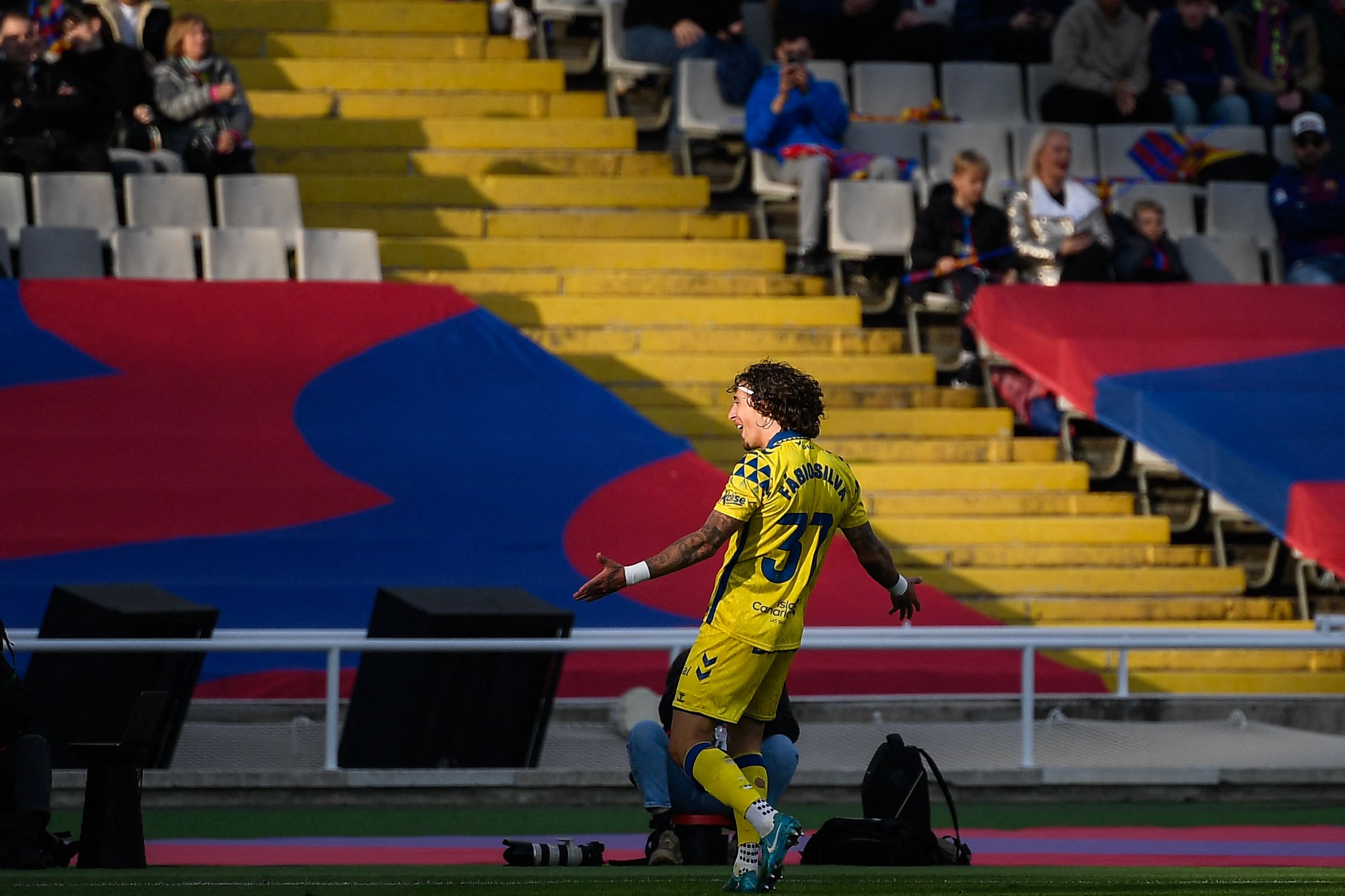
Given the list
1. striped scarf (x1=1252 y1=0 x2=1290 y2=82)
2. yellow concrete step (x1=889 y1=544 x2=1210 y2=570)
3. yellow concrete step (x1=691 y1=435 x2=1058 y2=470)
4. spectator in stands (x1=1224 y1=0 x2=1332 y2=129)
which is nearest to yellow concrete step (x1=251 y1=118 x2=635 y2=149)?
yellow concrete step (x1=691 y1=435 x2=1058 y2=470)

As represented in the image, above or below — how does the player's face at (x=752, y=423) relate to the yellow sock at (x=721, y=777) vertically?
above

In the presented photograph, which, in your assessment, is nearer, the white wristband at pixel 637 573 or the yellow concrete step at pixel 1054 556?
the white wristband at pixel 637 573

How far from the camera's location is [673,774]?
7273 mm

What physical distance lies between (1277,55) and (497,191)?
6.84m

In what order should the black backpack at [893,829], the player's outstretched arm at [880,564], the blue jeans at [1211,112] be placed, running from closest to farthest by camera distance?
1. the player's outstretched arm at [880,564]
2. the black backpack at [893,829]
3. the blue jeans at [1211,112]

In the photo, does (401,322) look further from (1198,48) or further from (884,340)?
(1198,48)

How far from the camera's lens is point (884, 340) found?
14.9 meters

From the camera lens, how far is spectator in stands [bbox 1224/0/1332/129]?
57.9 ft

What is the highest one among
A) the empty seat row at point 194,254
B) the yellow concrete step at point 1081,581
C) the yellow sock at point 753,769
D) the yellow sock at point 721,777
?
the empty seat row at point 194,254

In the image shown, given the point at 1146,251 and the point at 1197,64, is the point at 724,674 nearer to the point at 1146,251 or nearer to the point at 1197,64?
the point at 1146,251

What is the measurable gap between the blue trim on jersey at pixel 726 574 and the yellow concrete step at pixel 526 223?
8.94 meters

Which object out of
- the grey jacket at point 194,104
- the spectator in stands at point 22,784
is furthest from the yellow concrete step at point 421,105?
the spectator in stands at point 22,784

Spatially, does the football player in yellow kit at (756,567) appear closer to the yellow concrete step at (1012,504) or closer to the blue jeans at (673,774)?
the blue jeans at (673,774)

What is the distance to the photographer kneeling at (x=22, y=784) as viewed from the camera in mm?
7258
